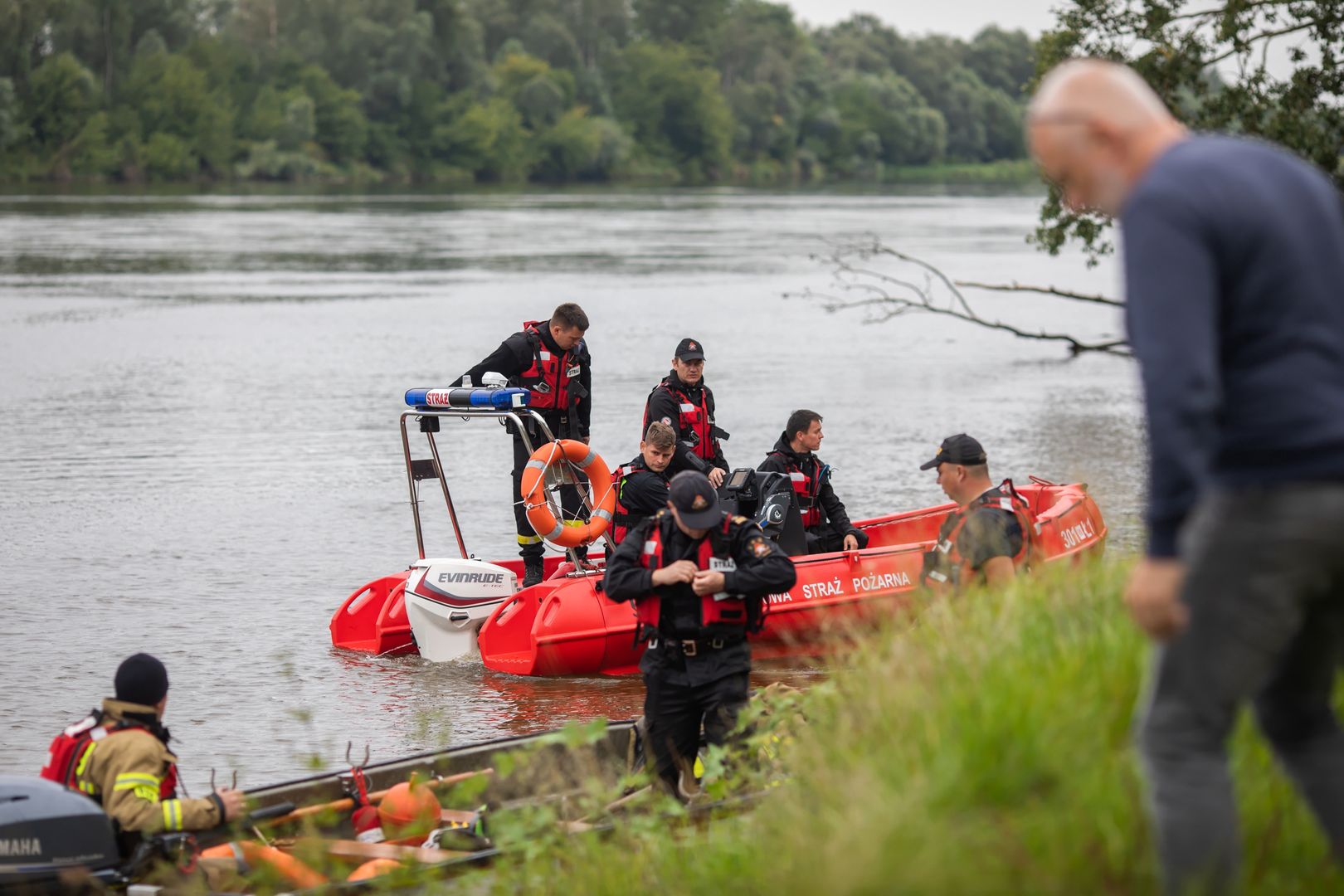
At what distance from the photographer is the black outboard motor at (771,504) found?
Answer: 9164mm

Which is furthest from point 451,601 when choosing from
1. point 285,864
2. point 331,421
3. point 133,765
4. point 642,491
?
point 331,421

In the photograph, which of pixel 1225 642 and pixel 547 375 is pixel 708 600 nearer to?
pixel 1225 642

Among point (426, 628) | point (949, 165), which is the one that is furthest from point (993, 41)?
point (426, 628)

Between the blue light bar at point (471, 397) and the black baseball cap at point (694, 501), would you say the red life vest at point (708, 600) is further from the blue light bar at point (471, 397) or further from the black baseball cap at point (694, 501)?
the blue light bar at point (471, 397)

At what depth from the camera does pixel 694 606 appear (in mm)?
5930

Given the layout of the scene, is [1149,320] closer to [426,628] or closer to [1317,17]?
[426,628]

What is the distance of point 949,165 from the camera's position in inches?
4899

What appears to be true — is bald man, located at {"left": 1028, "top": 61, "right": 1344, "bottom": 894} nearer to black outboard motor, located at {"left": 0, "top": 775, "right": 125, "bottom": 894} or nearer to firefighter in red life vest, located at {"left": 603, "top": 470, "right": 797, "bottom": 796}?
firefighter in red life vest, located at {"left": 603, "top": 470, "right": 797, "bottom": 796}

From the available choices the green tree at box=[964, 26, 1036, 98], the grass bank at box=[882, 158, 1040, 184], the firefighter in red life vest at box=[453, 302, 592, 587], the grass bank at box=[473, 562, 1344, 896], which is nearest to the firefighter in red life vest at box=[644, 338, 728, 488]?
the firefighter in red life vest at box=[453, 302, 592, 587]

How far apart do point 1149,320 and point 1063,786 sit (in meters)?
1.00

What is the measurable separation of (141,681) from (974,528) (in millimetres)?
2990

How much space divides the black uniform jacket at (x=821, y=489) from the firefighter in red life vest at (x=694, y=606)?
11.3 feet

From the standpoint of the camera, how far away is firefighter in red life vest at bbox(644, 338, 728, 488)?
979 cm

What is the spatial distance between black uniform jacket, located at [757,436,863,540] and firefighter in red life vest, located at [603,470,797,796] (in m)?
3.46
